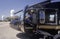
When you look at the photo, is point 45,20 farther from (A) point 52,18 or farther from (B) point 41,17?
(A) point 52,18

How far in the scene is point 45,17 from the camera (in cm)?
834

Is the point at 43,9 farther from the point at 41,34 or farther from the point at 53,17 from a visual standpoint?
the point at 41,34

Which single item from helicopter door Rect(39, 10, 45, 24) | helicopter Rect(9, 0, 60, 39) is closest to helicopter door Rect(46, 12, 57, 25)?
helicopter Rect(9, 0, 60, 39)

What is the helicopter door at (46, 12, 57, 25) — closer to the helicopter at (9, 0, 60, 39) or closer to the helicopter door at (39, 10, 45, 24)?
the helicopter at (9, 0, 60, 39)

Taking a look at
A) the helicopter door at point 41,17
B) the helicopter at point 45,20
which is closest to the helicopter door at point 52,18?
the helicopter at point 45,20

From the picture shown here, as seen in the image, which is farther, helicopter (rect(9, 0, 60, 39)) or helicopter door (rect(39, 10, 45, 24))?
helicopter door (rect(39, 10, 45, 24))

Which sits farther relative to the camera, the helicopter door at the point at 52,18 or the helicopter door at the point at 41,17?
the helicopter door at the point at 41,17

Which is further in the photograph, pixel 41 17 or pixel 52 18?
pixel 41 17

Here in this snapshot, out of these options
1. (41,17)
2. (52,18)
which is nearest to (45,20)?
(41,17)

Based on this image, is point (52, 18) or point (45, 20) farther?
point (45, 20)

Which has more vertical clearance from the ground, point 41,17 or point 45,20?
point 41,17

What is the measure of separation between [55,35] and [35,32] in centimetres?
97

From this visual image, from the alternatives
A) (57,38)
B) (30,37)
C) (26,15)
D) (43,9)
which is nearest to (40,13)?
(43,9)

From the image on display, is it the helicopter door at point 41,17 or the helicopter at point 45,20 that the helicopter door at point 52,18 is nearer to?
the helicopter at point 45,20
